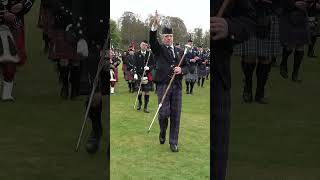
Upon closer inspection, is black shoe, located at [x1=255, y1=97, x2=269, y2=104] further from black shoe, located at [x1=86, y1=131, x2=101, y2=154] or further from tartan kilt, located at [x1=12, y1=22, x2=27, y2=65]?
tartan kilt, located at [x1=12, y1=22, x2=27, y2=65]

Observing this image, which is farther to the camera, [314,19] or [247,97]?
[247,97]

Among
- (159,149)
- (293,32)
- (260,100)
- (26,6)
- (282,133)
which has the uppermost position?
(26,6)

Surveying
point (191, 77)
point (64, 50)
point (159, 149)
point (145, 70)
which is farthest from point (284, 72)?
point (145, 70)

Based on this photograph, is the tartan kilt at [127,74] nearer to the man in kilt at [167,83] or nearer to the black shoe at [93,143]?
the man in kilt at [167,83]

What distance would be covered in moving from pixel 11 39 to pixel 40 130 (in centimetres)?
61

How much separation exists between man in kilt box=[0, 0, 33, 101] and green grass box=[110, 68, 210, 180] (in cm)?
86

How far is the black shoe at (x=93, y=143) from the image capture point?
10.1 feet

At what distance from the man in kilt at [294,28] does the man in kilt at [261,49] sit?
4cm

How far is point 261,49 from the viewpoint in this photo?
2984mm

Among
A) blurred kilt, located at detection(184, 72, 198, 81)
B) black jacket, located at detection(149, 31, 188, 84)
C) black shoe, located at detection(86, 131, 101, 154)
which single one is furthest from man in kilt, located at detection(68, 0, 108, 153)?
blurred kilt, located at detection(184, 72, 198, 81)

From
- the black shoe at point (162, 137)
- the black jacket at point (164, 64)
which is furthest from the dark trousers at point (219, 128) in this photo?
the black shoe at point (162, 137)

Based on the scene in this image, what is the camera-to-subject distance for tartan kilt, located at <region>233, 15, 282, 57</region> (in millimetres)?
2704

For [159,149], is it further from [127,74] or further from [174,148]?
[127,74]

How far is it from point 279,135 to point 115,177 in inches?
46.8
